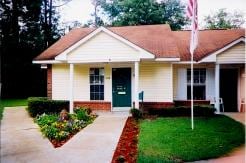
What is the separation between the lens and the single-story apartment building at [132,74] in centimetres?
1378

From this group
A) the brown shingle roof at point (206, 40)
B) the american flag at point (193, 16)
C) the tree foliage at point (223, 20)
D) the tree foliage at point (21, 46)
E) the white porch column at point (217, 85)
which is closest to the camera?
the american flag at point (193, 16)

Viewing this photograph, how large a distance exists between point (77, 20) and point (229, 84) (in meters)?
22.3

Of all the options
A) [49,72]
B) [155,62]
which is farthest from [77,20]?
[155,62]

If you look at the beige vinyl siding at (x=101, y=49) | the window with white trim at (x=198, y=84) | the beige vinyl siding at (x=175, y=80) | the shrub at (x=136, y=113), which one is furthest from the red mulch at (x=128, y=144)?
the window with white trim at (x=198, y=84)

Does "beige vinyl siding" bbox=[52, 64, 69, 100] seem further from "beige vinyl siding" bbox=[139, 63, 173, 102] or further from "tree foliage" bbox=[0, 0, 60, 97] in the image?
"tree foliage" bbox=[0, 0, 60, 97]

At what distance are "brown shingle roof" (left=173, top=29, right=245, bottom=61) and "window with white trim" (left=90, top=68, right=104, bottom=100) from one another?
390 centimetres

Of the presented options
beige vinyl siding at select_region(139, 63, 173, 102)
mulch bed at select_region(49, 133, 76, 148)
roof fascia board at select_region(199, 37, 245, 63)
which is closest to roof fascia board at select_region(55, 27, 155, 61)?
beige vinyl siding at select_region(139, 63, 173, 102)

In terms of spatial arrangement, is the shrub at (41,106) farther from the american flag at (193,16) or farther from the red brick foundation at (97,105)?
the american flag at (193,16)

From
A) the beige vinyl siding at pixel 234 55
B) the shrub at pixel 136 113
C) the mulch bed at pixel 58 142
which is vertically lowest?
the mulch bed at pixel 58 142

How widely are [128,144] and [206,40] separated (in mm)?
10983

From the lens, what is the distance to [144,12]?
25.6 m

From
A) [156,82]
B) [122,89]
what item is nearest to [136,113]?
[156,82]

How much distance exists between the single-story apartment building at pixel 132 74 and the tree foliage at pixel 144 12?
953 centimetres

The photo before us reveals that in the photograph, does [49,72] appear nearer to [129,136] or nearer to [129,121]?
[129,121]
